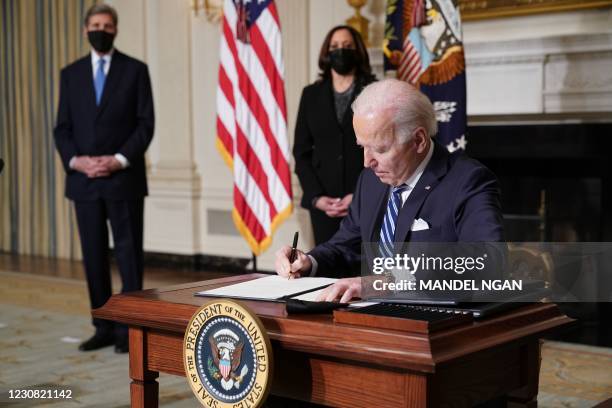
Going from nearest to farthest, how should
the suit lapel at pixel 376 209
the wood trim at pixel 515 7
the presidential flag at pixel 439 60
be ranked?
the suit lapel at pixel 376 209 → the presidential flag at pixel 439 60 → the wood trim at pixel 515 7

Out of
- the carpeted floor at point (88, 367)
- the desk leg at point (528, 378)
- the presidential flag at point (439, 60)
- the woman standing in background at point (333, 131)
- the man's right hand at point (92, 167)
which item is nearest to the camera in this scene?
the desk leg at point (528, 378)

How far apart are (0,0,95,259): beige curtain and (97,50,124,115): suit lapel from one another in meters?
3.86

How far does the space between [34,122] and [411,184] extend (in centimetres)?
745

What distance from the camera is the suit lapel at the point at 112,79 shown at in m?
4.81

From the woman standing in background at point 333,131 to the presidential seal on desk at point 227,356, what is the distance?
103 inches

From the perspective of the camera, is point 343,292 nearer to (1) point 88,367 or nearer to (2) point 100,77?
(1) point 88,367

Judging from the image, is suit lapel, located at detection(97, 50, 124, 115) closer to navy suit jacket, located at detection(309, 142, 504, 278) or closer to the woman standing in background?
the woman standing in background

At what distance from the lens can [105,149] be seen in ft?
15.8

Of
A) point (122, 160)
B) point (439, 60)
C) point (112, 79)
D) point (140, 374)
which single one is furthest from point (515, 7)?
point (140, 374)

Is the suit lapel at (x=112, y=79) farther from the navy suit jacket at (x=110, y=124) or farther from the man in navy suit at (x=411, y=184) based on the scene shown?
the man in navy suit at (x=411, y=184)

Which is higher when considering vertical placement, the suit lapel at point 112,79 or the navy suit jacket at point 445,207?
the suit lapel at point 112,79

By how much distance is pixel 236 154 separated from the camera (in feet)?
18.1

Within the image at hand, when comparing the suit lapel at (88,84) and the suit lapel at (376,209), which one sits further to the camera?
the suit lapel at (88,84)

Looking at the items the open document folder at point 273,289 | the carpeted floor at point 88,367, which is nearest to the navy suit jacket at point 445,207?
the open document folder at point 273,289
